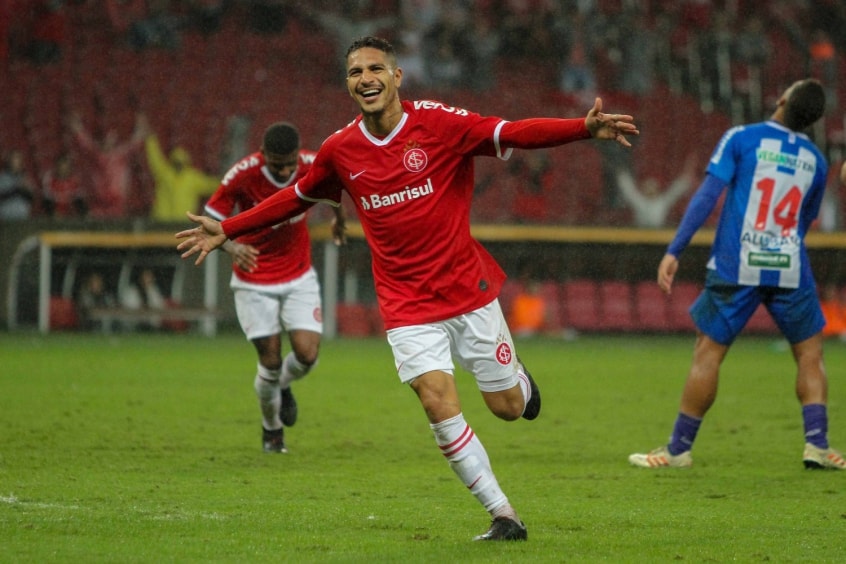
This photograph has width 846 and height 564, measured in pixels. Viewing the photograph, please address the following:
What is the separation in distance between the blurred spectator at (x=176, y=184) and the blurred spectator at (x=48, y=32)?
309 centimetres

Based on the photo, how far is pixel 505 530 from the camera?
5.56 meters

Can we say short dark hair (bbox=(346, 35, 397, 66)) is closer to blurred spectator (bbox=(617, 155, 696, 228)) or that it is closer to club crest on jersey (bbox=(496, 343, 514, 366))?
club crest on jersey (bbox=(496, 343, 514, 366))

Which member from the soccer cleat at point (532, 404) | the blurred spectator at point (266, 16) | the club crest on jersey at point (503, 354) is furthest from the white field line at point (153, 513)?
the blurred spectator at point (266, 16)

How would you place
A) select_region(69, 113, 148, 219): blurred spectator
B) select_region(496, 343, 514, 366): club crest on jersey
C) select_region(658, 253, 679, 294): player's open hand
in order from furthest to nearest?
select_region(69, 113, 148, 219): blurred spectator, select_region(658, 253, 679, 294): player's open hand, select_region(496, 343, 514, 366): club crest on jersey

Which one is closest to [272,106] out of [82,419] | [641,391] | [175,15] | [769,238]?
[175,15]

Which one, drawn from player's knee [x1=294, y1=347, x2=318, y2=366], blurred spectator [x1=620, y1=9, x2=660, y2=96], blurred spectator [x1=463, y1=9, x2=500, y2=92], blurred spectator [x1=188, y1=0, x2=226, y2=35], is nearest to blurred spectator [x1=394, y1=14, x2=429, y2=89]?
blurred spectator [x1=463, y1=9, x2=500, y2=92]

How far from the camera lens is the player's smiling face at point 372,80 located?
594cm

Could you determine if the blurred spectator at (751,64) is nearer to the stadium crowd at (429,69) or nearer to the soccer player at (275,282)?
the stadium crowd at (429,69)

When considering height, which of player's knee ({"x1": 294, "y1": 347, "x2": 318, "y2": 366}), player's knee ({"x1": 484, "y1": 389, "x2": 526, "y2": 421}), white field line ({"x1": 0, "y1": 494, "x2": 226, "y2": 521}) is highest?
player's knee ({"x1": 484, "y1": 389, "x2": 526, "y2": 421})

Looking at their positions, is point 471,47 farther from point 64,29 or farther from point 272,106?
point 64,29

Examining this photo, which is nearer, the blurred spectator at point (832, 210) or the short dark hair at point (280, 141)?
the short dark hair at point (280, 141)

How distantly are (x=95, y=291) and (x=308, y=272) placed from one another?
12.7 meters

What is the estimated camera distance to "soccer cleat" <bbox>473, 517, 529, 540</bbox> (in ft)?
18.2

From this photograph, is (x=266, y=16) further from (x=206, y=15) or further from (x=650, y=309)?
(x=650, y=309)
